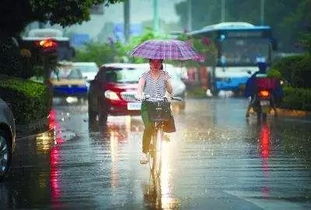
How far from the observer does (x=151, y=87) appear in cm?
1225

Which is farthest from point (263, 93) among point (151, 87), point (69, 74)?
point (69, 74)

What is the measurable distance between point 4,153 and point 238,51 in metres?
33.1

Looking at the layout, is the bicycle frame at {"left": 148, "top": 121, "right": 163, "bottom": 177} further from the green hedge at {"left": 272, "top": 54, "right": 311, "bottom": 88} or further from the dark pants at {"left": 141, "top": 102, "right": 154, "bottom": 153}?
the green hedge at {"left": 272, "top": 54, "right": 311, "bottom": 88}

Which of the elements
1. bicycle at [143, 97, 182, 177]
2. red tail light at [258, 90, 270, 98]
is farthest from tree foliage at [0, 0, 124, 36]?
bicycle at [143, 97, 182, 177]

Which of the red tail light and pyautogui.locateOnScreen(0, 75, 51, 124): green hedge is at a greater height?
pyautogui.locateOnScreen(0, 75, 51, 124): green hedge

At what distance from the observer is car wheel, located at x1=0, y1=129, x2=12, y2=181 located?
11.7 metres

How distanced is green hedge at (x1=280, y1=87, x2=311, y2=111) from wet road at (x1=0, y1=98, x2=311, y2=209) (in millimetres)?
5150

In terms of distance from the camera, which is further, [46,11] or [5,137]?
[46,11]

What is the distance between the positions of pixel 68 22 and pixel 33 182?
412 inches

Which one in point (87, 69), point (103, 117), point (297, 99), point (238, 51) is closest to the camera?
point (103, 117)

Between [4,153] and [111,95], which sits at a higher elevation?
A: [4,153]

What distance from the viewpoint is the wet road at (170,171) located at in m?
9.94

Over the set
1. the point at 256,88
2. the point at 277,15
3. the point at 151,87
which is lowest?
the point at 256,88

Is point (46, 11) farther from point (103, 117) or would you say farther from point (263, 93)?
point (263, 93)
